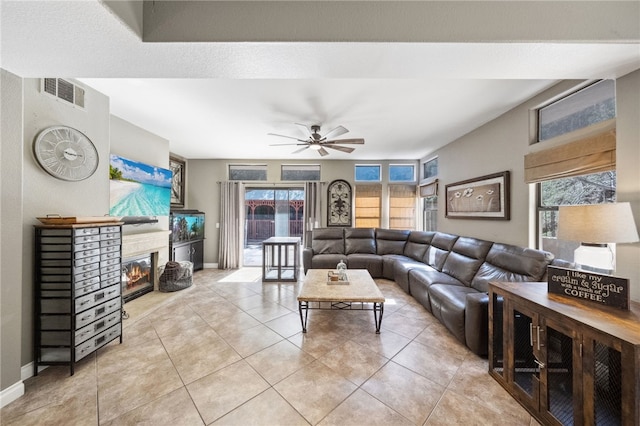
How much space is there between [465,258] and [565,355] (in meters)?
1.93

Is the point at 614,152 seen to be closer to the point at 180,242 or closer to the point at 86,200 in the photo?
the point at 86,200

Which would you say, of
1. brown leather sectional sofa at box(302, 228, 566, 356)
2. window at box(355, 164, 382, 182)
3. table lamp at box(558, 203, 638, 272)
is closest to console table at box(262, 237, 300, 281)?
brown leather sectional sofa at box(302, 228, 566, 356)

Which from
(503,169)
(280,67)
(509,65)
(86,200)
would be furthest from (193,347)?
(503,169)

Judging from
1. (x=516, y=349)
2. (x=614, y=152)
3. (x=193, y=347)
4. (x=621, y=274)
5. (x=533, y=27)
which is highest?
(x=533, y=27)

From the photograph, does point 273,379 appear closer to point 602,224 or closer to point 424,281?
point 424,281

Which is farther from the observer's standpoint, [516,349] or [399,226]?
[399,226]

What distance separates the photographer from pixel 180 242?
4398mm

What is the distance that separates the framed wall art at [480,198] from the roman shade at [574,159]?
0.42 metres

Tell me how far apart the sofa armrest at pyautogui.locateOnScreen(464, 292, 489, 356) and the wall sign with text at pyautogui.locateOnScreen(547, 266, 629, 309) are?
1.71ft

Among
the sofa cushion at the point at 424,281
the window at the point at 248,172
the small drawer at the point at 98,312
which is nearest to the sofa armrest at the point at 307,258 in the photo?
the sofa cushion at the point at 424,281

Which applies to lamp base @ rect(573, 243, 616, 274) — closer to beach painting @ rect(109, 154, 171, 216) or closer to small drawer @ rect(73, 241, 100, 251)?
small drawer @ rect(73, 241, 100, 251)

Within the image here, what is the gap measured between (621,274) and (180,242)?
19.2ft

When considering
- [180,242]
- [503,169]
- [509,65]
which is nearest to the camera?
[509,65]

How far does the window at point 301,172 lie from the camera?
17.6 ft
